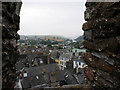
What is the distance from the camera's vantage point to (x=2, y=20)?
6.14 ft

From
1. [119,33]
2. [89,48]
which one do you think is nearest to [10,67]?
[89,48]

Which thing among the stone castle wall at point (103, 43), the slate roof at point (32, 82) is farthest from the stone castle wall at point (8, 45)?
the slate roof at point (32, 82)

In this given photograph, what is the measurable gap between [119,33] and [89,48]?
2.52 feet

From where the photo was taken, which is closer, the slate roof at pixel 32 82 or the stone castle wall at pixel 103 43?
the stone castle wall at pixel 103 43

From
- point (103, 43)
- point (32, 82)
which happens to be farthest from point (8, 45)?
point (32, 82)

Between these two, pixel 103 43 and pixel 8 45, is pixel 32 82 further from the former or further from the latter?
pixel 103 43

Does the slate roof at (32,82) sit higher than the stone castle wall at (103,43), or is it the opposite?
the stone castle wall at (103,43)

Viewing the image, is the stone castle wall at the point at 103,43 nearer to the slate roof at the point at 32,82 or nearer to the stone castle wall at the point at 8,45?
the stone castle wall at the point at 8,45

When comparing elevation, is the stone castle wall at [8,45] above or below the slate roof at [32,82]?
above

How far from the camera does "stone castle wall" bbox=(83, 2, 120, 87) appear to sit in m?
1.89

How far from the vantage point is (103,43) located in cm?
213

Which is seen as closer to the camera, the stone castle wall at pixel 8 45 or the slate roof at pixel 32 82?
the stone castle wall at pixel 8 45

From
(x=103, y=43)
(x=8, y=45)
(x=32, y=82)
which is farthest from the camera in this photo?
(x=32, y=82)

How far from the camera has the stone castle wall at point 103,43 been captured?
1.89 meters
